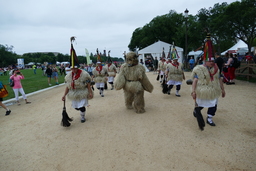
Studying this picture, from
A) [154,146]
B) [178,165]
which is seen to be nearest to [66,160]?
[154,146]

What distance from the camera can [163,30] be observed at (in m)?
37.0

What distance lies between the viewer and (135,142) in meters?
3.72

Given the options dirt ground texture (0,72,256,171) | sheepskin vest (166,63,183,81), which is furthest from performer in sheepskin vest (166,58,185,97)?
dirt ground texture (0,72,256,171)

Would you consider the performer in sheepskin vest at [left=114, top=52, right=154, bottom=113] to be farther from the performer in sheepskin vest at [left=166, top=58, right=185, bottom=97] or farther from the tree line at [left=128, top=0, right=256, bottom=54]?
the tree line at [left=128, top=0, right=256, bottom=54]

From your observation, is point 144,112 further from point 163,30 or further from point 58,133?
point 163,30

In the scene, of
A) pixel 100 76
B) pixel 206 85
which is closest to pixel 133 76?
pixel 206 85

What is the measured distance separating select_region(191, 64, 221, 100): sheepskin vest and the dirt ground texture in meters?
0.85

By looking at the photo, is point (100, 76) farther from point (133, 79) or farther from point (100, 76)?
point (133, 79)

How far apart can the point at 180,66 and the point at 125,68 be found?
125 inches

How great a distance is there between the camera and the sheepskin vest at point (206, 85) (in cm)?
396

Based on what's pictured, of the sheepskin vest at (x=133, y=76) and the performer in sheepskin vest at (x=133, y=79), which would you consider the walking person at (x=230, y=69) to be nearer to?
the performer in sheepskin vest at (x=133, y=79)

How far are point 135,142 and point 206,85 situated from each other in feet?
7.17

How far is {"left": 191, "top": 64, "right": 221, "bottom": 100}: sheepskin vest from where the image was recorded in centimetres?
396

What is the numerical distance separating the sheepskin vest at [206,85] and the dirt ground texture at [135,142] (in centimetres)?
85
